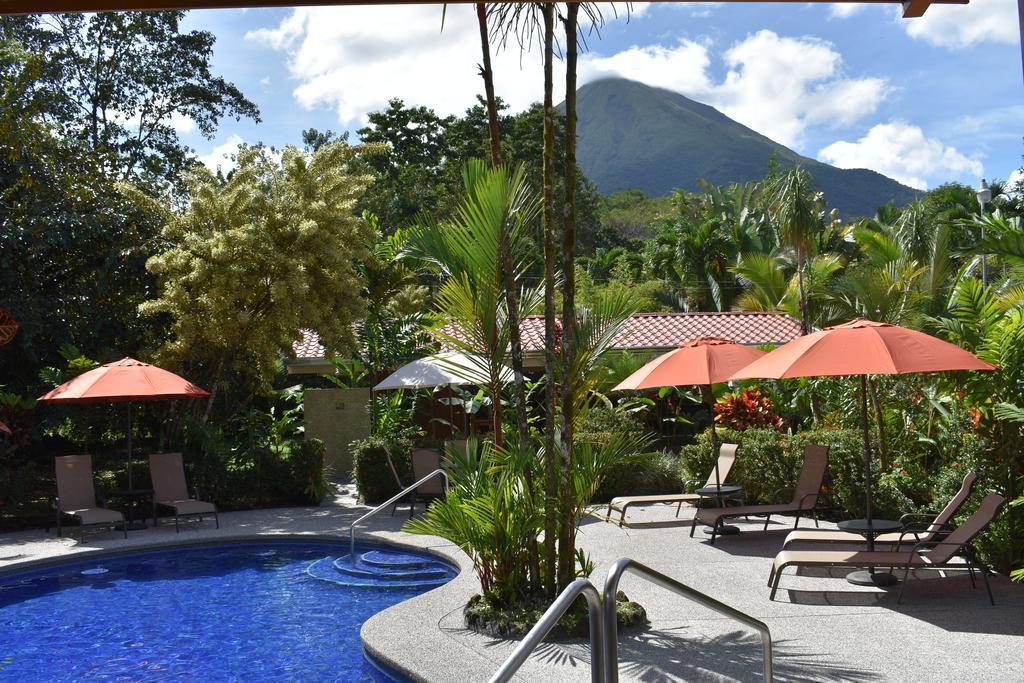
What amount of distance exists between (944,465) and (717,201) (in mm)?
37189

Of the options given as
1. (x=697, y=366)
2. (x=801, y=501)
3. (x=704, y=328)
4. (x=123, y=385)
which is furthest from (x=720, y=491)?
(x=704, y=328)

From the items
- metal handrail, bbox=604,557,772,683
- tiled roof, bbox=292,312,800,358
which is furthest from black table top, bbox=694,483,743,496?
tiled roof, bbox=292,312,800,358

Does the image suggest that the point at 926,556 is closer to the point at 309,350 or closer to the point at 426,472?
the point at 426,472

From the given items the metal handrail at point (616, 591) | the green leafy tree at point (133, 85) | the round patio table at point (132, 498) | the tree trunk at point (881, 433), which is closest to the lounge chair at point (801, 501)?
the tree trunk at point (881, 433)

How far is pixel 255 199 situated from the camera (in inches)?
676

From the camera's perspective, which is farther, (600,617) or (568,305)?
(568,305)

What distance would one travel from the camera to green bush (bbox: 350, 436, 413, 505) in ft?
54.3

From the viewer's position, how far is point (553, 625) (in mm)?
3928

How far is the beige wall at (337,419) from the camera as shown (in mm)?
22156

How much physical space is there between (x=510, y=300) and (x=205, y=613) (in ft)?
17.1

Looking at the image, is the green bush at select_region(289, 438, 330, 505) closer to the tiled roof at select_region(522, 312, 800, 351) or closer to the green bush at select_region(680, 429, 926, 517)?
the green bush at select_region(680, 429, 926, 517)

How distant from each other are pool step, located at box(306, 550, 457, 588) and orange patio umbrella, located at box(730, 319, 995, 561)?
473cm

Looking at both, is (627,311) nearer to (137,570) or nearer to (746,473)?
(746,473)

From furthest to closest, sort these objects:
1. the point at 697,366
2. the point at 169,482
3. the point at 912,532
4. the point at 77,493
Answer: the point at 169,482 → the point at 77,493 → the point at 697,366 → the point at 912,532
